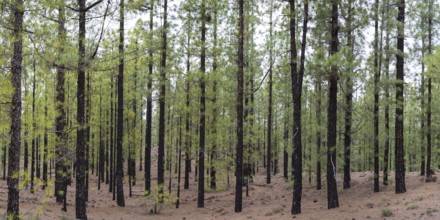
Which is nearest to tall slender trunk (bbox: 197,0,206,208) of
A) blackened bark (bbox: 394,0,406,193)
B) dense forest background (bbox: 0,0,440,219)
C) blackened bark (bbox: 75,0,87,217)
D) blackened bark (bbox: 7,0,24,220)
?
dense forest background (bbox: 0,0,440,219)

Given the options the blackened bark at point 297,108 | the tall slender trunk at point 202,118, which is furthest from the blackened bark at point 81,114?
the blackened bark at point 297,108

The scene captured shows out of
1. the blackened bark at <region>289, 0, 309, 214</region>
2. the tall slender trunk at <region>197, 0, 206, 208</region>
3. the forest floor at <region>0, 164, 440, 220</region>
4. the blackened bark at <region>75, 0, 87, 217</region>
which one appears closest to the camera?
the blackened bark at <region>75, 0, 87, 217</region>

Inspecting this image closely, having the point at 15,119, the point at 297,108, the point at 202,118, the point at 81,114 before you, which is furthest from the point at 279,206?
the point at 15,119

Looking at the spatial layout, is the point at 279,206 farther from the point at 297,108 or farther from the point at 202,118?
the point at 202,118

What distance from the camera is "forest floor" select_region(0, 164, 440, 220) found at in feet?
39.3

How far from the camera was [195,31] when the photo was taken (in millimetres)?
17641

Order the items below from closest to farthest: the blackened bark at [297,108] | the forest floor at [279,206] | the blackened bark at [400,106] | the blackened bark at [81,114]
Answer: the blackened bark at [81,114] → the forest floor at [279,206] → the blackened bark at [297,108] → the blackened bark at [400,106]

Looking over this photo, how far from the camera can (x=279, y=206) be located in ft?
53.1

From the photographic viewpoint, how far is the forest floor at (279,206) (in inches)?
471

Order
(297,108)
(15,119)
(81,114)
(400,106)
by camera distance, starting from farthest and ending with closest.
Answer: (400,106), (297,108), (81,114), (15,119)

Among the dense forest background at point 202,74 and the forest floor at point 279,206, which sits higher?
the dense forest background at point 202,74

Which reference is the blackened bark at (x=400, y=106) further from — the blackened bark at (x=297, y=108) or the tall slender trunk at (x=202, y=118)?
the tall slender trunk at (x=202, y=118)

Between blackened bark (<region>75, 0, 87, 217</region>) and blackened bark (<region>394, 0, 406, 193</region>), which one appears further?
blackened bark (<region>394, 0, 406, 193</region>)

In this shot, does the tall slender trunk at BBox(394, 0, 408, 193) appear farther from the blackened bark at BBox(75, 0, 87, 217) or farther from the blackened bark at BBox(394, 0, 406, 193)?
the blackened bark at BBox(75, 0, 87, 217)
